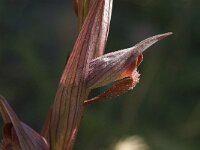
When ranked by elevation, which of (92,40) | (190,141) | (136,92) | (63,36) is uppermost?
(92,40)

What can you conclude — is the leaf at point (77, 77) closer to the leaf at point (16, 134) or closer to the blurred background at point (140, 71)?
the leaf at point (16, 134)

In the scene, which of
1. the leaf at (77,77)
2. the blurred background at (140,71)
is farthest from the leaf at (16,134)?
the blurred background at (140,71)

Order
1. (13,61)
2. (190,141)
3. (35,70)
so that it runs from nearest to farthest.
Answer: (190,141), (35,70), (13,61)

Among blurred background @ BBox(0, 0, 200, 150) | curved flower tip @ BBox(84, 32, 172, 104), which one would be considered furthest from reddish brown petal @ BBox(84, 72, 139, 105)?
blurred background @ BBox(0, 0, 200, 150)

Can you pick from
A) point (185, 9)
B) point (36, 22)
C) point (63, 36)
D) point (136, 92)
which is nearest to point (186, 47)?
point (185, 9)

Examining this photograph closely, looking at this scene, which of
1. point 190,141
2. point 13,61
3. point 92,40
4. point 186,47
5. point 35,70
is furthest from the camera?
point 13,61

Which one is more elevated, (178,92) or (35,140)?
(35,140)

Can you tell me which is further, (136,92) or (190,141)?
(136,92)

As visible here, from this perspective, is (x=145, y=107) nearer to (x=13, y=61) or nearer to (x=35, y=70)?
(x=35, y=70)

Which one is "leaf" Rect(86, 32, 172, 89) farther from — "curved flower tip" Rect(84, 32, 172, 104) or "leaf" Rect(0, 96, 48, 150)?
"leaf" Rect(0, 96, 48, 150)
